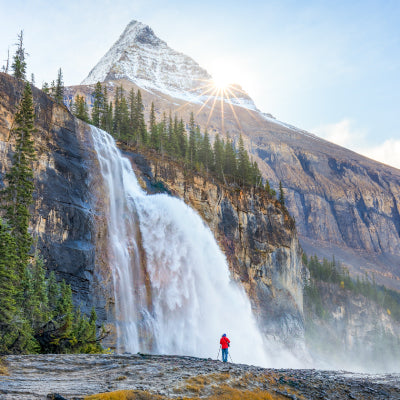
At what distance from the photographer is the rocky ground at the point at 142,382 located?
9336mm

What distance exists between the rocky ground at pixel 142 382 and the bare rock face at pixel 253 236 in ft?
95.7

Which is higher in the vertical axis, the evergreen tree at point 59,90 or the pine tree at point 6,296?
the evergreen tree at point 59,90

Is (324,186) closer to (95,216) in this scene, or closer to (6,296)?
(95,216)

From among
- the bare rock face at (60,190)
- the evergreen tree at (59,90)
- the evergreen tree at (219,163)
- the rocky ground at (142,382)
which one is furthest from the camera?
the evergreen tree at (219,163)

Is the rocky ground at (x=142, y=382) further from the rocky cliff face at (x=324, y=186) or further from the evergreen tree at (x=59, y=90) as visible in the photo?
the rocky cliff face at (x=324, y=186)

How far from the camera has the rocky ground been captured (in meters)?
9.34

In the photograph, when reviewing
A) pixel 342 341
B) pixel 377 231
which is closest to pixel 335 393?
pixel 342 341

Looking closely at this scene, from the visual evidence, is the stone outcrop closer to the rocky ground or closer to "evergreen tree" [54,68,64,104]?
"evergreen tree" [54,68,64,104]

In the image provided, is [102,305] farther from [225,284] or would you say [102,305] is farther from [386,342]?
[386,342]

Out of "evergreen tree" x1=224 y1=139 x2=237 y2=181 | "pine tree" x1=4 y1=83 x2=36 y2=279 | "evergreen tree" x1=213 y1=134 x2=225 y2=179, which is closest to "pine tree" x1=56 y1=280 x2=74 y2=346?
"pine tree" x1=4 y1=83 x2=36 y2=279

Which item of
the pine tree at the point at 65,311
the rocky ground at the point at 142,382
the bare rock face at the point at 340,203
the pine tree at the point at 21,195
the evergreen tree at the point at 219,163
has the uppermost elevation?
the bare rock face at the point at 340,203

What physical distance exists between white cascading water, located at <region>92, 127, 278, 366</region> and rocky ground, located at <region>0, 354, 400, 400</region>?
1633 cm

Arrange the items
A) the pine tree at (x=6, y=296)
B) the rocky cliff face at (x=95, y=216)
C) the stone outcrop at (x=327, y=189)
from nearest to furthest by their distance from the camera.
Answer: the pine tree at (x=6, y=296)
the rocky cliff face at (x=95, y=216)
the stone outcrop at (x=327, y=189)

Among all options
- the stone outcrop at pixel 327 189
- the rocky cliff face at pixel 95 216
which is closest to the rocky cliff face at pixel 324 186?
the stone outcrop at pixel 327 189
